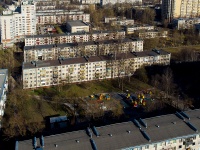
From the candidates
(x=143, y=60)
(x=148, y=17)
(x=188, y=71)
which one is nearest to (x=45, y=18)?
(x=148, y=17)

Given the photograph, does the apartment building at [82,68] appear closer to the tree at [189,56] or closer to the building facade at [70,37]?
the tree at [189,56]

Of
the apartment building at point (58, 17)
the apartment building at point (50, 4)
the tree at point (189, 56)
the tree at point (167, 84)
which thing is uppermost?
the apartment building at point (50, 4)

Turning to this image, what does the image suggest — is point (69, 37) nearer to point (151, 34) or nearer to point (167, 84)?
point (151, 34)

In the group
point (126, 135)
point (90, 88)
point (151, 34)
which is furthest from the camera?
point (151, 34)

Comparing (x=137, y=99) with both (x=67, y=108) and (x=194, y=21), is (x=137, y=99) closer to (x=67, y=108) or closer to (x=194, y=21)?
(x=67, y=108)

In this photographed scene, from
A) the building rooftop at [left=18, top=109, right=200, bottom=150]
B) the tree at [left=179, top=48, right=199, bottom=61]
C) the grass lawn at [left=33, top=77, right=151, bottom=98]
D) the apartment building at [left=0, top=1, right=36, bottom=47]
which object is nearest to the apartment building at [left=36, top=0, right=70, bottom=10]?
the apartment building at [left=0, top=1, right=36, bottom=47]

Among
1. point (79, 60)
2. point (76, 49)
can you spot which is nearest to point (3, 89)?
point (79, 60)

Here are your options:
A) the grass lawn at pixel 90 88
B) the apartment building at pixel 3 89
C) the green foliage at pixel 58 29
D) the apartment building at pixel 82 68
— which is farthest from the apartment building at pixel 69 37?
the apartment building at pixel 3 89
